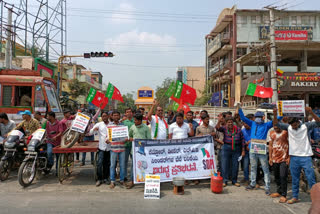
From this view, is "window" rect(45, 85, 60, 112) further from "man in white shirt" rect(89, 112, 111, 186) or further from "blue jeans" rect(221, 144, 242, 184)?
"blue jeans" rect(221, 144, 242, 184)

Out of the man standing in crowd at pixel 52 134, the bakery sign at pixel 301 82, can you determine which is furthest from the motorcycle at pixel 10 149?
the bakery sign at pixel 301 82

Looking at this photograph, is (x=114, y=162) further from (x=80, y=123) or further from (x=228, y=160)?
(x=228, y=160)

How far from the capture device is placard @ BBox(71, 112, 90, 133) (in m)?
5.96

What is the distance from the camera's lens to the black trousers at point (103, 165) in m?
5.93

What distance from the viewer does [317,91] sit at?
20000mm

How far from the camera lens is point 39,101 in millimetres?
8961

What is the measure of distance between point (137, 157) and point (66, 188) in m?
1.87

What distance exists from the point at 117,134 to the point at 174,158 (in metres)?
1.52

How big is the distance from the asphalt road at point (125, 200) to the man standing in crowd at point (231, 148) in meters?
0.35

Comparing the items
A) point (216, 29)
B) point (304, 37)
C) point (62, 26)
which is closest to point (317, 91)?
point (304, 37)

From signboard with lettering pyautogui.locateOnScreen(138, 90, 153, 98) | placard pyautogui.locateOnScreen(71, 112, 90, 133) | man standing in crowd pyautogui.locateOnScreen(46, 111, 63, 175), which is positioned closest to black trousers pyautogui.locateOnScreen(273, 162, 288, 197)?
placard pyautogui.locateOnScreen(71, 112, 90, 133)

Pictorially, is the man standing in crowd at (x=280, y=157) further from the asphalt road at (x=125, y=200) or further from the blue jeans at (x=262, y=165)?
the asphalt road at (x=125, y=200)

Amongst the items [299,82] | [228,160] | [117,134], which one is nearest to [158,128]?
[117,134]

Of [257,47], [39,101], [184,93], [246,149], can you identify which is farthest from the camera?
[257,47]
